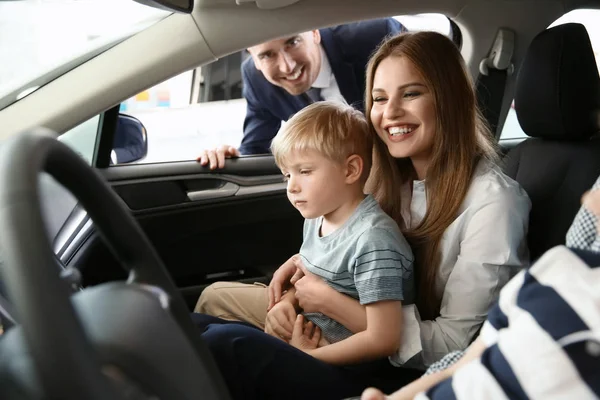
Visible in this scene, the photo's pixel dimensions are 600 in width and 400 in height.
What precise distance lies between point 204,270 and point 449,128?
1160mm

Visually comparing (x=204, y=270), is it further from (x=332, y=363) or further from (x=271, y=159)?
(x=332, y=363)

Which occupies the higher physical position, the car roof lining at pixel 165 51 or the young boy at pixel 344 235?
the car roof lining at pixel 165 51

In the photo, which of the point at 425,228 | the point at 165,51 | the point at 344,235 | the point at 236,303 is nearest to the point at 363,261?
the point at 344,235

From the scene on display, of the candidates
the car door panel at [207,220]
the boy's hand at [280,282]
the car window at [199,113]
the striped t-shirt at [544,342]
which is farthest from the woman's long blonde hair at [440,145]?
the car window at [199,113]

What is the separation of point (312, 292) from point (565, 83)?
2.84ft

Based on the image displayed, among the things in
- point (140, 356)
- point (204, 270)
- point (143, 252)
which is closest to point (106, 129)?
point (204, 270)

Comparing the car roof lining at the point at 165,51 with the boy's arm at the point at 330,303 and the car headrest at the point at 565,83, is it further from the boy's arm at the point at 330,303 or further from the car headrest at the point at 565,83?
the boy's arm at the point at 330,303

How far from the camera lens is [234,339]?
1.49 metres

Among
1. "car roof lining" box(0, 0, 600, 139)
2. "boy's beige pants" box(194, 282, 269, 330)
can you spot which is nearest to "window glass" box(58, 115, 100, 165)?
"car roof lining" box(0, 0, 600, 139)

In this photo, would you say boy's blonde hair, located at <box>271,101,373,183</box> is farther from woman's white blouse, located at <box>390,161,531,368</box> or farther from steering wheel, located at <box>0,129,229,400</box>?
steering wheel, located at <box>0,129,229,400</box>

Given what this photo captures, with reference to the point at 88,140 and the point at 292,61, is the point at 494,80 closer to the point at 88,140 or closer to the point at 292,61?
the point at 292,61

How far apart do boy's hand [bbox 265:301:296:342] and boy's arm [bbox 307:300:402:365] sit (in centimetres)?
22

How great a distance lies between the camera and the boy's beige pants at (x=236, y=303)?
2047 mm

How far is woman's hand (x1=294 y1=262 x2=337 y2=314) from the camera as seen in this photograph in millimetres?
1705
